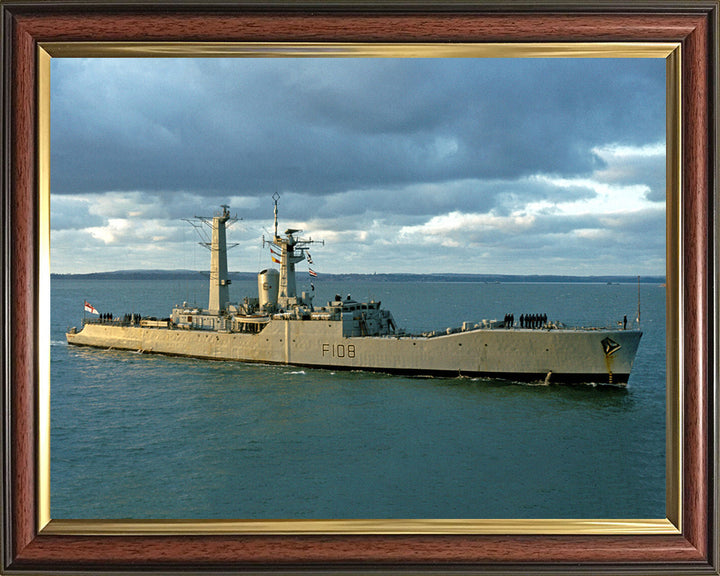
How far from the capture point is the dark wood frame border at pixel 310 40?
2.86m

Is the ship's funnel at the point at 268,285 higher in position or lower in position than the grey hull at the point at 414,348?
higher

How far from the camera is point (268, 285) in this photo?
22.1m

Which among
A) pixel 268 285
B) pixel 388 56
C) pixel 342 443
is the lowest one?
pixel 342 443

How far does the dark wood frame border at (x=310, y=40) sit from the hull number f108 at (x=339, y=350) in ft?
52.5

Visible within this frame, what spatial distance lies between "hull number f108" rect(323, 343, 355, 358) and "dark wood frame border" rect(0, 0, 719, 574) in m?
16.0

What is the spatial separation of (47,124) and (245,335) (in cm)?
1761

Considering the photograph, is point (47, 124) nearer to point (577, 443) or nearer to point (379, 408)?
point (577, 443)

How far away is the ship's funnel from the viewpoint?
72.0ft

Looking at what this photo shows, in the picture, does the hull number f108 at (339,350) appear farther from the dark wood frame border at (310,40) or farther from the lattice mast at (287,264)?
the dark wood frame border at (310,40)

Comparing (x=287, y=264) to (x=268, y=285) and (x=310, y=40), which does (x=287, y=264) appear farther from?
(x=310, y=40)

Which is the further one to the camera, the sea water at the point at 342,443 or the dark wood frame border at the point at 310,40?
the sea water at the point at 342,443

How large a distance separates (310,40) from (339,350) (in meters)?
16.4

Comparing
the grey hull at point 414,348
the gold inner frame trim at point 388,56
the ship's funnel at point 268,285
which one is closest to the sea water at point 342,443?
the gold inner frame trim at point 388,56

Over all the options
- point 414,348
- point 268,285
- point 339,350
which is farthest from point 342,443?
point 268,285
